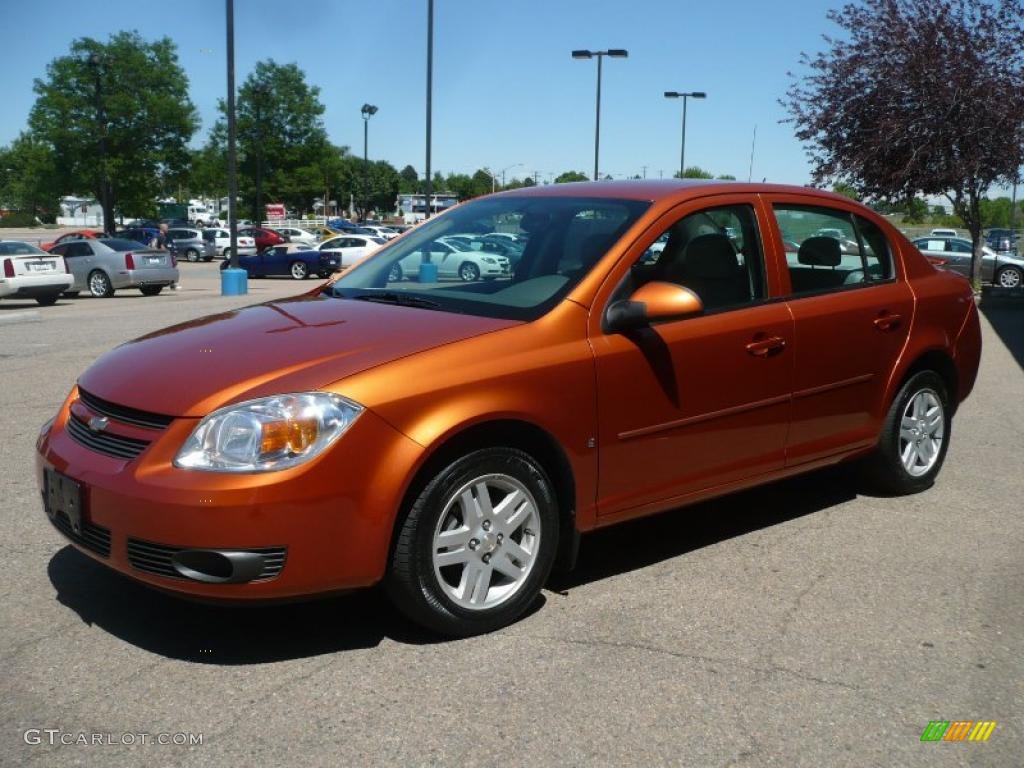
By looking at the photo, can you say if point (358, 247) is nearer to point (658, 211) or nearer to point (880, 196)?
point (880, 196)

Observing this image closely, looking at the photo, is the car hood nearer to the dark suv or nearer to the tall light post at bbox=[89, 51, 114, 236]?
the dark suv

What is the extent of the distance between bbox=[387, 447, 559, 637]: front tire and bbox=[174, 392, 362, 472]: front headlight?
0.41 meters

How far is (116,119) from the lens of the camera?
5891 centimetres

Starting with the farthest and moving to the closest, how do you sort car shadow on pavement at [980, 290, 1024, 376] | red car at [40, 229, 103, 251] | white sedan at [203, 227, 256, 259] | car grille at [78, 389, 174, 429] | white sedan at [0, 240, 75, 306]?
1. white sedan at [203, 227, 256, 259]
2. red car at [40, 229, 103, 251]
3. white sedan at [0, 240, 75, 306]
4. car shadow on pavement at [980, 290, 1024, 376]
5. car grille at [78, 389, 174, 429]

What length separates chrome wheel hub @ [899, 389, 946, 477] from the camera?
18.8 feet

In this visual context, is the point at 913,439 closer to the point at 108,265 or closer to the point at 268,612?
the point at 268,612

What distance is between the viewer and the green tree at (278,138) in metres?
71.4

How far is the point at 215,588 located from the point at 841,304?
3.25m

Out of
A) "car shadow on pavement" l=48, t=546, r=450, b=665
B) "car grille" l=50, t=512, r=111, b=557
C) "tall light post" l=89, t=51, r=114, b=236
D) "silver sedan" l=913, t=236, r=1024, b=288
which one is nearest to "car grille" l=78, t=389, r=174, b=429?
"car grille" l=50, t=512, r=111, b=557

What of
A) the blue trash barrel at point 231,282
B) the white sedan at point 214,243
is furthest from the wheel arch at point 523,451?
the white sedan at point 214,243

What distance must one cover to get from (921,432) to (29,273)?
60.3ft

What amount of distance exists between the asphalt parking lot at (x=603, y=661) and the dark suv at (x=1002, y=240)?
106 ft

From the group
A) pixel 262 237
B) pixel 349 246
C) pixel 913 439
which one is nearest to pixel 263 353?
pixel 913 439

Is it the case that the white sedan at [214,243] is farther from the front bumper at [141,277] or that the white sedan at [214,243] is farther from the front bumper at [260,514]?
the front bumper at [260,514]
